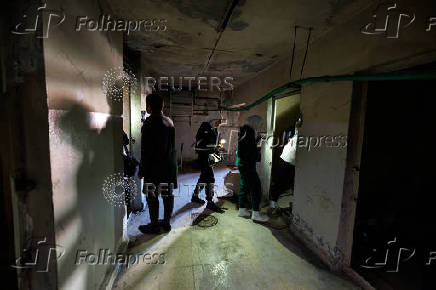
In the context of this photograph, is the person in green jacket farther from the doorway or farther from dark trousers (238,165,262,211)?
the doorway

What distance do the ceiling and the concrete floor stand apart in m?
2.40

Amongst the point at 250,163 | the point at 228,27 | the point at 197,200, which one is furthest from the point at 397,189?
the point at 197,200

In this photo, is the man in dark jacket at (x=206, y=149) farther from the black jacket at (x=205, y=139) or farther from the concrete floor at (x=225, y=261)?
the concrete floor at (x=225, y=261)

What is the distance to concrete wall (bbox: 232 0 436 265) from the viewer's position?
1346 mm

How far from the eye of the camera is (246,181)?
295 cm

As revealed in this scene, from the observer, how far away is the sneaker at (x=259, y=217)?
2815 millimetres

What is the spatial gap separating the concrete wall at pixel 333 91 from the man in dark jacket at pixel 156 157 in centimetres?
167

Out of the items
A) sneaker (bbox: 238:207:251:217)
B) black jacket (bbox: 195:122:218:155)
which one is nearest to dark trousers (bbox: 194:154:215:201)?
black jacket (bbox: 195:122:218:155)

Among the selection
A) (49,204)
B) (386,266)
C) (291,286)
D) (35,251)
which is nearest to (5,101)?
(49,204)

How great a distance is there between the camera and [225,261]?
1.98m

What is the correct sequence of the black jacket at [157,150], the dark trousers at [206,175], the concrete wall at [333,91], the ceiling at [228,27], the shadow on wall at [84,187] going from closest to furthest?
the shadow on wall at [84,187]
the concrete wall at [333,91]
the ceiling at [228,27]
the black jacket at [157,150]
the dark trousers at [206,175]

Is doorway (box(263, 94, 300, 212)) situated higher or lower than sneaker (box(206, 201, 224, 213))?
higher

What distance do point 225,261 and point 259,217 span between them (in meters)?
1.02

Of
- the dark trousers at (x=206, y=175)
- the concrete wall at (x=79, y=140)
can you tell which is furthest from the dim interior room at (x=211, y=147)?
the dark trousers at (x=206, y=175)
